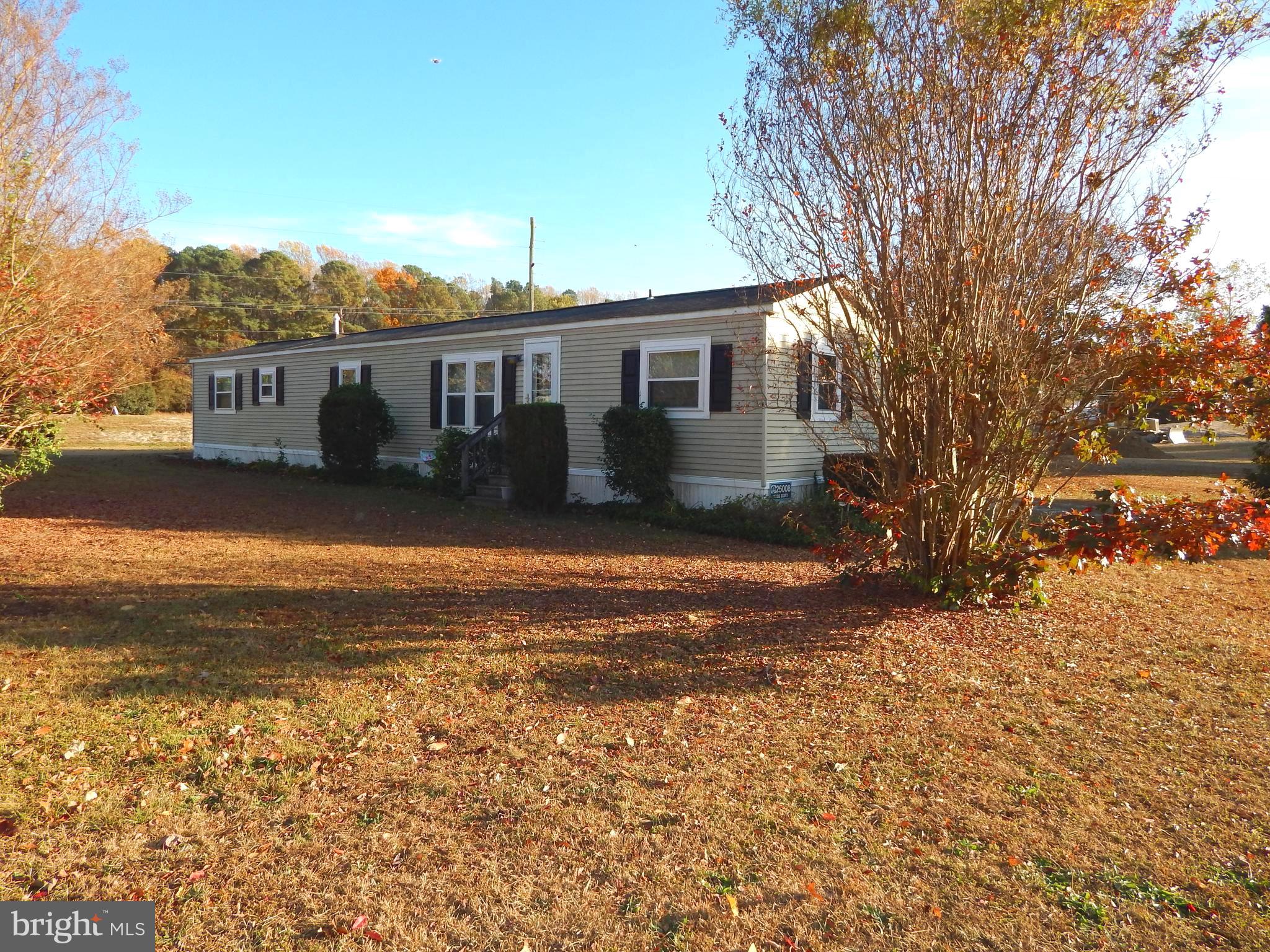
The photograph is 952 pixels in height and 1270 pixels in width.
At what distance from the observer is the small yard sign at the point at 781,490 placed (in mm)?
12500

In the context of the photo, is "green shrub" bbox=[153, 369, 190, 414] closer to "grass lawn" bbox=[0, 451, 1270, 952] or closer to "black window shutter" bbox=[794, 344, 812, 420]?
"black window shutter" bbox=[794, 344, 812, 420]

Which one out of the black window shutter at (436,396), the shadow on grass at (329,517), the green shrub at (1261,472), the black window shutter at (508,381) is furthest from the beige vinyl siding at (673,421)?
the green shrub at (1261,472)

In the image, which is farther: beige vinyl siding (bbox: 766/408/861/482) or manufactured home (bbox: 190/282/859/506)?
beige vinyl siding (bbox: 766/408/861/482)

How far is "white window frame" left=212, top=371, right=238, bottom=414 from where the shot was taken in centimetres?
2366

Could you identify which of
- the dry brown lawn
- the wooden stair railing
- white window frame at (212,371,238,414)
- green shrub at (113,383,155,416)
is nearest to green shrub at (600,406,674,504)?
the wooden stair railing

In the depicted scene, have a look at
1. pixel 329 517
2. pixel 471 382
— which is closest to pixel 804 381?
pixel 329 517

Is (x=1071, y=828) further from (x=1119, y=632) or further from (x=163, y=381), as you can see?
(x=163, y=381)

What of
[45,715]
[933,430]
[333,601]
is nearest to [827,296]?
[933,430]

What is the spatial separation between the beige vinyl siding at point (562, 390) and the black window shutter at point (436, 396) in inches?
8.6

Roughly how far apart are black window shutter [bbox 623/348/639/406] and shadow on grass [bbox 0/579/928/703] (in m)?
6.08

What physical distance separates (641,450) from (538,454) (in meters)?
1.72

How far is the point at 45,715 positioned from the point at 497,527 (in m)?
7.62

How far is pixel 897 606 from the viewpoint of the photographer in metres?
7.40

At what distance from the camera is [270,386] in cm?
2233
